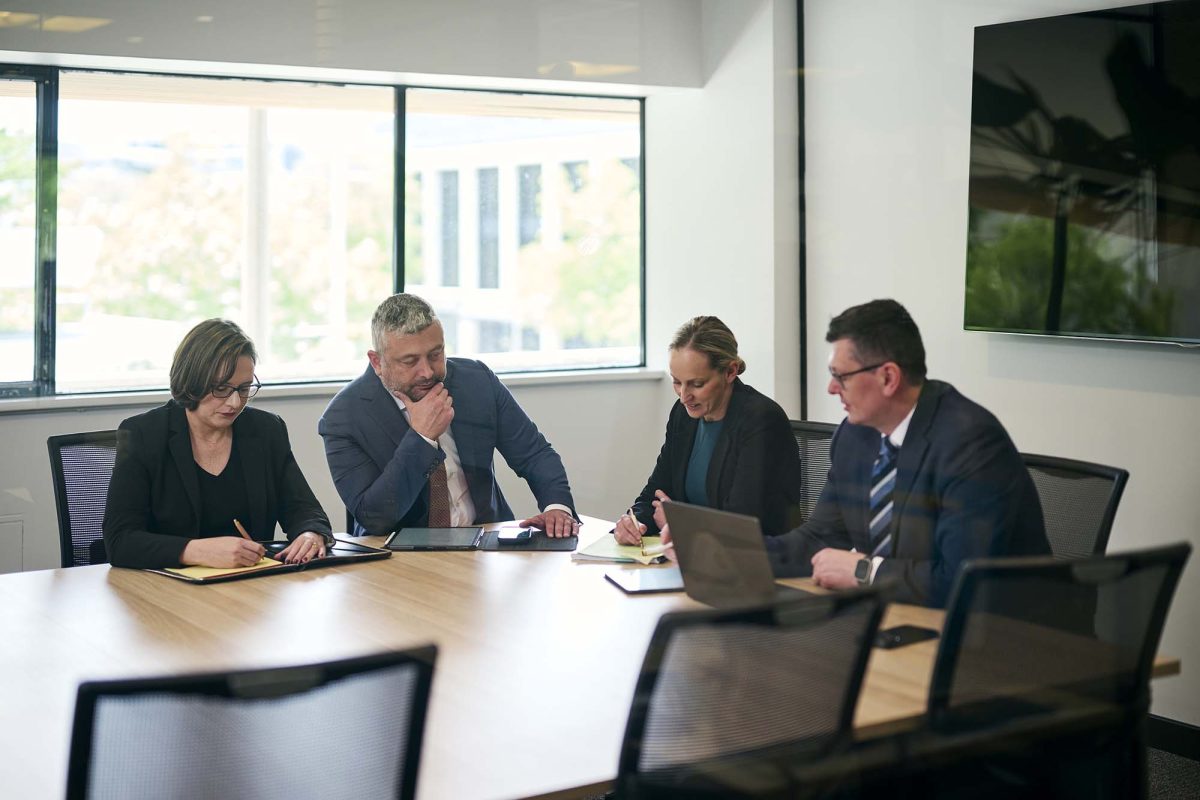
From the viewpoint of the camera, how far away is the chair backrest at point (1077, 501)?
108 inches

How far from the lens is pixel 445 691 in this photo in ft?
6.61

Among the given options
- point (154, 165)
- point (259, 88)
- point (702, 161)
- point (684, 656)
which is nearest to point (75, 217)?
point (154, 165)

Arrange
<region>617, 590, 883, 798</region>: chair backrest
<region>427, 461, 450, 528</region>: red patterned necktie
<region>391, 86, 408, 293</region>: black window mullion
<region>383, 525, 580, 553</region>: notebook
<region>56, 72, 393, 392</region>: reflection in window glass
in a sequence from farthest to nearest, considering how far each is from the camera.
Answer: <region>391, 86, 408, 293</region>: black window mullion
<region>56, 72, 393, 392</region>: reflection in window glass
<region>427, 461, 450, 528</region>: red patterned necktie
<region>383, 525, 580, 553</region>: notebook
<region>617, 590, 883, 798</region>: chair backrest

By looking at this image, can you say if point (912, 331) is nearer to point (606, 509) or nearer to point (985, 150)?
point (985, 150)

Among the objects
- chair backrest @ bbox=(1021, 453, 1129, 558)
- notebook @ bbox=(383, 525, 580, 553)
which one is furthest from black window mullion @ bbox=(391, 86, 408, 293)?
chair backrest @ bbox=(1021, 453, 1129, 558)

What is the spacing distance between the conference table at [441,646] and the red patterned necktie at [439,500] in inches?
16.0

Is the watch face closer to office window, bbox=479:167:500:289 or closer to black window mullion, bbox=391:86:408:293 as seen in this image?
black window mullion, bbox=391:86:408:293

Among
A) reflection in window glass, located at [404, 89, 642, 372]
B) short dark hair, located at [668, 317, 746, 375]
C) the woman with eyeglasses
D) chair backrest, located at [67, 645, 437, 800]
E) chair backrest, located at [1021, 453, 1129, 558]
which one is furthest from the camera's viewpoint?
reflection in window glass, located at [404, 89, 642, 372]

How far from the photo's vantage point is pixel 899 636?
2168 mm

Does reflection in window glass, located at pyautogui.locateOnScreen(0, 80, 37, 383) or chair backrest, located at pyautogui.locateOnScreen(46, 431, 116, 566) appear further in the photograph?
reflection in window glass, located at pyautogui.locateOnScreen(0, 80, 37, 383)

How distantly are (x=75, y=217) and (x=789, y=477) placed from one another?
2.86 metres

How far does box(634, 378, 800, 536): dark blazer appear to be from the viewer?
10.6 ft

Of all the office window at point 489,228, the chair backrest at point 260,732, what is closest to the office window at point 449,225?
the office window at point 489,228

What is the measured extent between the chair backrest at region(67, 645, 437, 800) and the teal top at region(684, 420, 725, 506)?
2.07 meters
